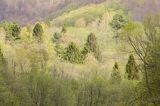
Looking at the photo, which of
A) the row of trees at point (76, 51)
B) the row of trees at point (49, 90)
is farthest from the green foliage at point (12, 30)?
the row of trees at point (49, 90)

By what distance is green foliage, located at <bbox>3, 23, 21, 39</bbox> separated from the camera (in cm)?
13574

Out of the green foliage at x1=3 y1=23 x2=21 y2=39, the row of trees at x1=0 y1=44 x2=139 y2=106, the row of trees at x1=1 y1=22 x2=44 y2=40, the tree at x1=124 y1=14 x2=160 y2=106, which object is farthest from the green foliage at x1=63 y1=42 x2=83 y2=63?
the tree at x1=124 y1=14 x2=160 y2=106

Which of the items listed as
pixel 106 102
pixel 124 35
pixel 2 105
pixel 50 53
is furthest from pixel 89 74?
pixel 124 35

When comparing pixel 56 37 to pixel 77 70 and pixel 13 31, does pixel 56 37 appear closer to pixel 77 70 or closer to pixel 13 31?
pixel 13 31

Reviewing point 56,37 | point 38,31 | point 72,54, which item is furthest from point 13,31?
point 56,37

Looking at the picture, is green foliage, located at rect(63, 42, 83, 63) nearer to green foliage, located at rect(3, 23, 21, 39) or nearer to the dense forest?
the dense forest

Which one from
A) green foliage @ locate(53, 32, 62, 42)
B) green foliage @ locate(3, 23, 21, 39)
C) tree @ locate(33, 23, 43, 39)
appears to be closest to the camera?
green foliage @ locate(3, 23, 21, 39)

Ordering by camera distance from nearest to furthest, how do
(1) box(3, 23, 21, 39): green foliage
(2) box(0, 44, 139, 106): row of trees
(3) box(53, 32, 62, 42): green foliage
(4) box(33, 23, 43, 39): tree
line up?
(2) box(0, 44, 139, 106): row of trees < (1) box(3, 23, 21, 39): green foliage < (4) box(33, 23, 43, 39): tree < (3) box(53, 32, 62, 42): green foliage

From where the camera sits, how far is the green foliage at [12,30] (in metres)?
136

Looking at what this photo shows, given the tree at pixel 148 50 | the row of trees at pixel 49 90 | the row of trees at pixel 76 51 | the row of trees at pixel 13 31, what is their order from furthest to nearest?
the row of trees at pixel 13 31 < the row of trees at pixel 76 51 < the row of trees at pixel 49 90 < the tree at pixel 148 50

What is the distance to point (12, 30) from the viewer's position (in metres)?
137

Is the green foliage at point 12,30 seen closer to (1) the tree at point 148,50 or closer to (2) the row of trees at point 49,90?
(2) the row of trees at point 49,90

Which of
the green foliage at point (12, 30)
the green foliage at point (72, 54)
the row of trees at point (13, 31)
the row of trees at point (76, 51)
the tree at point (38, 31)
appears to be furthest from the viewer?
the tree at point (38, 31)

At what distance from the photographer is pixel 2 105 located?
3073 inches
